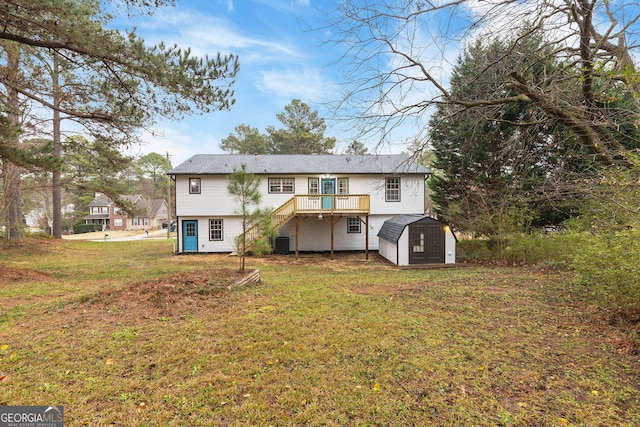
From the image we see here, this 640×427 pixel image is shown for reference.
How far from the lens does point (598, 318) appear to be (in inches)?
176

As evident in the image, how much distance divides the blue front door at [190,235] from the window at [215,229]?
0.78 meters

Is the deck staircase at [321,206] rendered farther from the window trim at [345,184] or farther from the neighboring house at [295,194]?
the window trim at [345,184]

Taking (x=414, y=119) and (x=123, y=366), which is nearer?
(x=123, y=366)

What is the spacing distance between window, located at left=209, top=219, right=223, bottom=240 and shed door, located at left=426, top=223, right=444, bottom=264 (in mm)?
10696

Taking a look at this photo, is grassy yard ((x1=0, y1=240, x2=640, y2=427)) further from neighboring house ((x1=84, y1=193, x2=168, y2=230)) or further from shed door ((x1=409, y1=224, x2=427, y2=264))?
neighboring house ((x1=84, y1=193, x2=168, y2=230))

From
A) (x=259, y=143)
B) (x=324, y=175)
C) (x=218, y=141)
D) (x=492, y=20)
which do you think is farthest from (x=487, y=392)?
(x=218, y=141)

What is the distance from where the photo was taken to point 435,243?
37.6ft

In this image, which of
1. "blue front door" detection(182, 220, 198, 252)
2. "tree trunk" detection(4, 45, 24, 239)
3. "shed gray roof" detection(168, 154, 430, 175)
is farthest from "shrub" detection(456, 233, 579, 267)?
"tree trunk" detection(4, 45, 24, 239)

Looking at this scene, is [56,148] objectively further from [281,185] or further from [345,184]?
[345,184]

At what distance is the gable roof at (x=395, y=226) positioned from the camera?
11479mm

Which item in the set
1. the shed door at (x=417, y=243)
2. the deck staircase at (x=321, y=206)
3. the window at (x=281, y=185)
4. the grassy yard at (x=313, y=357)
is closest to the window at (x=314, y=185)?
the window at (x=281, y=185)

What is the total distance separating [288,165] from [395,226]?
690cm

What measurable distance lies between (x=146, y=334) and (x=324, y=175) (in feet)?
38.8

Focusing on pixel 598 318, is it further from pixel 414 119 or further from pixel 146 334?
pixel 146 334
